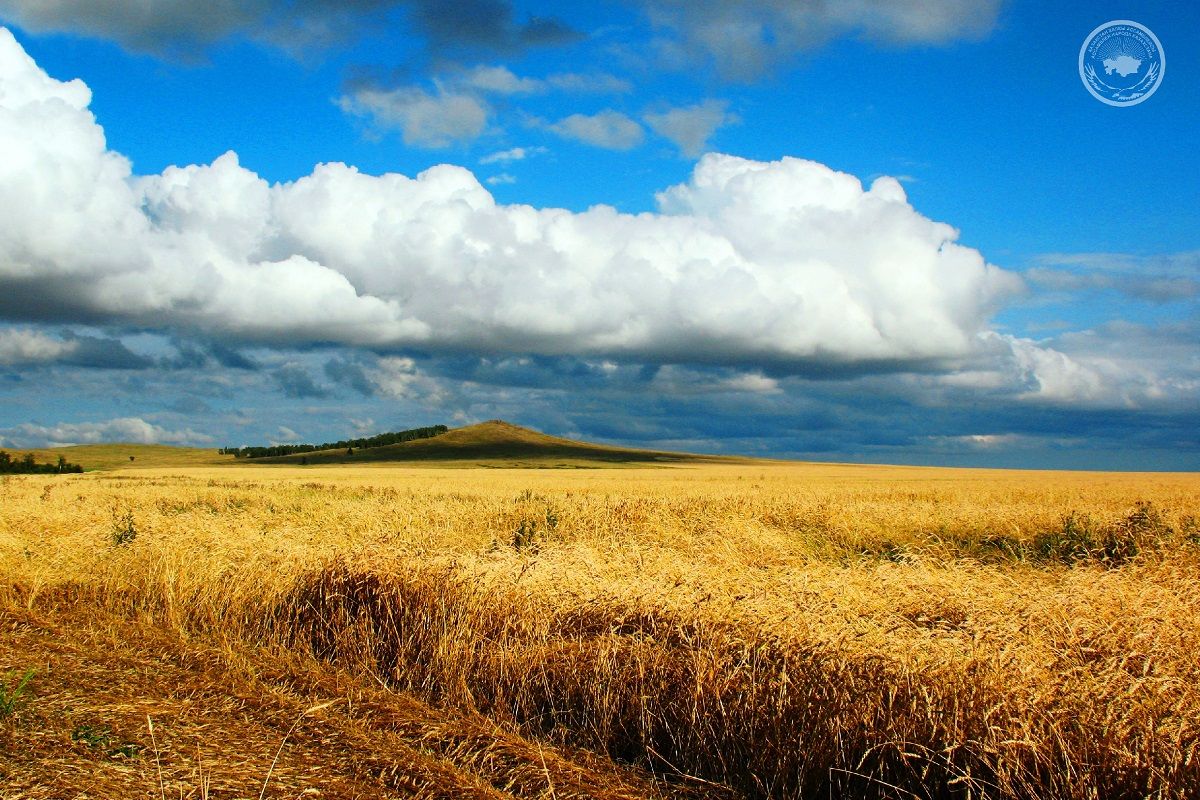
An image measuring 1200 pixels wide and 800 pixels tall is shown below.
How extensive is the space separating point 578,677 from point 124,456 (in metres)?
197

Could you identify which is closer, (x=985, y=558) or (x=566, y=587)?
(x=566, y=587)

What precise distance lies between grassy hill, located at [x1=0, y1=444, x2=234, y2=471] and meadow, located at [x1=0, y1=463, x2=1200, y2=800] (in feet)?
506

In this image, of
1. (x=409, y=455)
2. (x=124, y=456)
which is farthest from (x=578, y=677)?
(x=124, y=456)

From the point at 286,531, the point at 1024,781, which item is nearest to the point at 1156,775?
the point at 1024,781

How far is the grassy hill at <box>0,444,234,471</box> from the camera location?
15262cm

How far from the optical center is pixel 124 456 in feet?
569

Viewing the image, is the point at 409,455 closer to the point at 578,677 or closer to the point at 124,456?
the point at 124,456

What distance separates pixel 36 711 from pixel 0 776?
53.4 inches

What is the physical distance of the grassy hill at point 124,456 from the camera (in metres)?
153

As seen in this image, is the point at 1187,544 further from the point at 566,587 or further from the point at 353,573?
the point at 353,573

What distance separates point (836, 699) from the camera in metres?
6.00

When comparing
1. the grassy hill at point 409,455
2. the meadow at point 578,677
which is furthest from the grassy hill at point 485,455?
the meadow at point 578,677

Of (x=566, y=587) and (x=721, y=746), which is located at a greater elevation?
(x=566, y=587)

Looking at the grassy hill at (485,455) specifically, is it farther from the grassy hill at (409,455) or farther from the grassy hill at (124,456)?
the grassy hill at (124,456)
